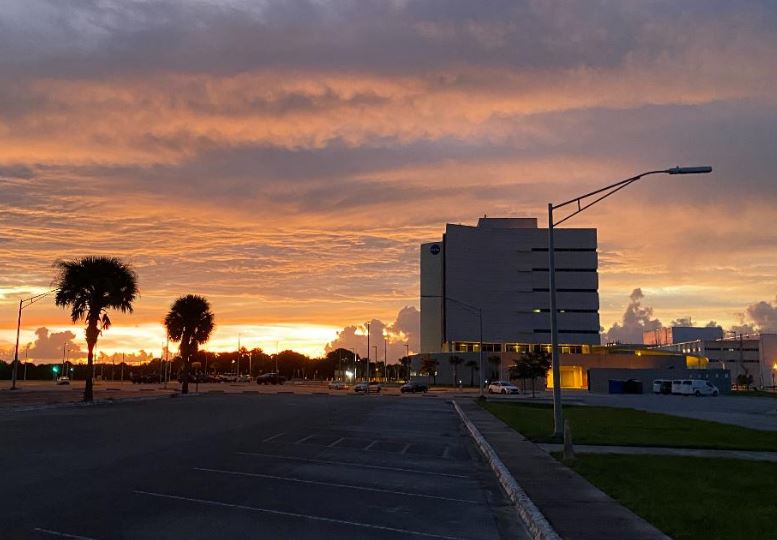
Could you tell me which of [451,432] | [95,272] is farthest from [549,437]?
[95,272]

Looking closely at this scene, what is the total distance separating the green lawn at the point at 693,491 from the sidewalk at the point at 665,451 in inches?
42.4

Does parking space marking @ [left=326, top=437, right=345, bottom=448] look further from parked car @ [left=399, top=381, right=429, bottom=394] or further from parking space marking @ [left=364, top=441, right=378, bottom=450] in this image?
parked car @ [left=399, top=381, right=429, bottom=394]

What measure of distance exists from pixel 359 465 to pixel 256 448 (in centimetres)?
447

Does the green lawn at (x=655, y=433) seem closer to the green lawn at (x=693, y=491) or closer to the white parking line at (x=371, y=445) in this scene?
the green lawn at (x=693, y=491)

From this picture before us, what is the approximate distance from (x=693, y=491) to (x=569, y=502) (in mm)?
3102

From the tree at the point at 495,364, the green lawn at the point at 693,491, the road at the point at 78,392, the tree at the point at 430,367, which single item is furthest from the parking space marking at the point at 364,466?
the tree at the point at 430,367

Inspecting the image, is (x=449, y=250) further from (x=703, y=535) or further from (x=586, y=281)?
(x=703, y=535)

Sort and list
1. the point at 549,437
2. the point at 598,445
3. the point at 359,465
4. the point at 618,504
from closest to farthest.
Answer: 1. the point at 618,504
2. the point at 359,465
3. the point at 598,445
4. the point at 549,437

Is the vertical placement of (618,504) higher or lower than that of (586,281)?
lower

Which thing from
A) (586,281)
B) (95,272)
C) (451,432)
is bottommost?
(451,432)

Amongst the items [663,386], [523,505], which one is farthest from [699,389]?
[523,505]

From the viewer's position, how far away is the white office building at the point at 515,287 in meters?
159

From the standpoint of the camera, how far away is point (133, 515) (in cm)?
1083

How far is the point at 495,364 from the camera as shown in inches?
5876
